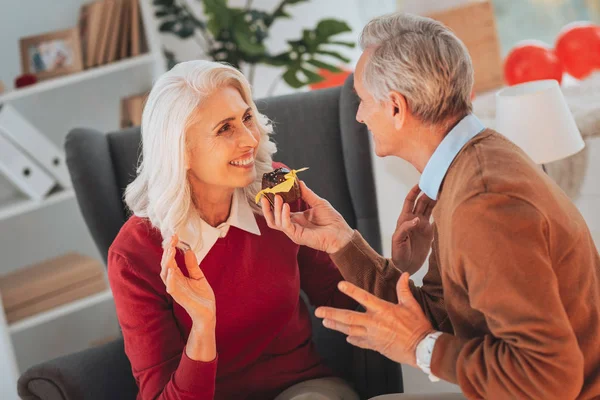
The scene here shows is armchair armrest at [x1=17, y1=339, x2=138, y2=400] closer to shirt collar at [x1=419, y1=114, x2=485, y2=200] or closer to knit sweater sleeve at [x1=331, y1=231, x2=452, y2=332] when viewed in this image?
knit sweater sleeve at [x1=331, y1=231, x2=452, y2=332]

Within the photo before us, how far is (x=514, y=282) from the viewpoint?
118cm

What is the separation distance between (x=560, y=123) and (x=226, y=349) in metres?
1.06

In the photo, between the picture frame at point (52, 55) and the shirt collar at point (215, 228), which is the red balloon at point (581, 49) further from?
the shirt collar at point (215, 228)

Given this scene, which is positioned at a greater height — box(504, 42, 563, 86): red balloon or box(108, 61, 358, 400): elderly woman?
box(108, 61, 358, 400): elderly woman

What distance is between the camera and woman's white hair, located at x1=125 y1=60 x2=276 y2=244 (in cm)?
163

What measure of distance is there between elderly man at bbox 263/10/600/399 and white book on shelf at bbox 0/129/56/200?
1885mm

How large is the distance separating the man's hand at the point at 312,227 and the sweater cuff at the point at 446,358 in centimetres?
40

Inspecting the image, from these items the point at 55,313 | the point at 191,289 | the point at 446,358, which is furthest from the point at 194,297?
the point at 55,313

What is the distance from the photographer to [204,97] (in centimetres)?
164

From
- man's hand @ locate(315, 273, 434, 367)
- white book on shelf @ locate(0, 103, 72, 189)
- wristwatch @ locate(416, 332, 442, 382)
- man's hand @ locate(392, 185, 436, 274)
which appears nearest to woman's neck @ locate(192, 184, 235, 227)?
man's hand @ locate(392, 185, 436, 274)

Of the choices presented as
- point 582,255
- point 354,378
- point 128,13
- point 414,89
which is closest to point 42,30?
point 128,13

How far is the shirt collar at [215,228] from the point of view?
1.72 meters

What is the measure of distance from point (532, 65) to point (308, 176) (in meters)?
2.16

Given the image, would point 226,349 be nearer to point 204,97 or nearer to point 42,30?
point 204,97
